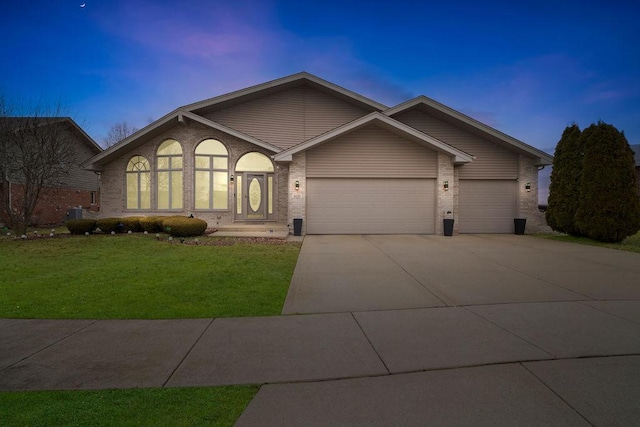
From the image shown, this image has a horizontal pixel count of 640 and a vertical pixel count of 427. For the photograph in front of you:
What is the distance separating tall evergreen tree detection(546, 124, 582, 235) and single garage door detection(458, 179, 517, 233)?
169 cm

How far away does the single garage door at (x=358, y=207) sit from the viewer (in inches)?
597

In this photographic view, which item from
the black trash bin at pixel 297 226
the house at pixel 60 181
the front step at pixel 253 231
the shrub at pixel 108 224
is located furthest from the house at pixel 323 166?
the house at pixel 60 181

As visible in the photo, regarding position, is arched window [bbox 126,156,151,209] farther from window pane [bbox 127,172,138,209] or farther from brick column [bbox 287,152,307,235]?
brick column [bbox 287,152,307,235]

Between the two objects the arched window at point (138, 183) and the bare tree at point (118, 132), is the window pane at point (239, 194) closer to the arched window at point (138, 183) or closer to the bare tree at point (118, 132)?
the arched window at point (138, 183)

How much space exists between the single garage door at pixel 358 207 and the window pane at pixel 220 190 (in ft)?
15.8

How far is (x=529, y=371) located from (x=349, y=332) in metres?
1.91

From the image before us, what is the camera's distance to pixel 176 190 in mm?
17203

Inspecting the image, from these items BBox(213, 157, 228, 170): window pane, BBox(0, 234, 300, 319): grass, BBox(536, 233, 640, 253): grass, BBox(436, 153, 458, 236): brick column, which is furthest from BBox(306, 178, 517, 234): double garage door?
BBox(536, 233, 640, 253): grass

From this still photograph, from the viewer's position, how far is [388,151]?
15.1 meters

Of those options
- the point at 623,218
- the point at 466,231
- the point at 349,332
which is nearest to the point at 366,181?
the point at 466,231

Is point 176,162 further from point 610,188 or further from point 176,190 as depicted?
point 610,188

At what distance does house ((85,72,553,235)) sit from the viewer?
593 inches

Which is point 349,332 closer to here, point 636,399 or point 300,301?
point 300,301

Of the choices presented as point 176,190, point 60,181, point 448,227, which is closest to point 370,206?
point 448,227
